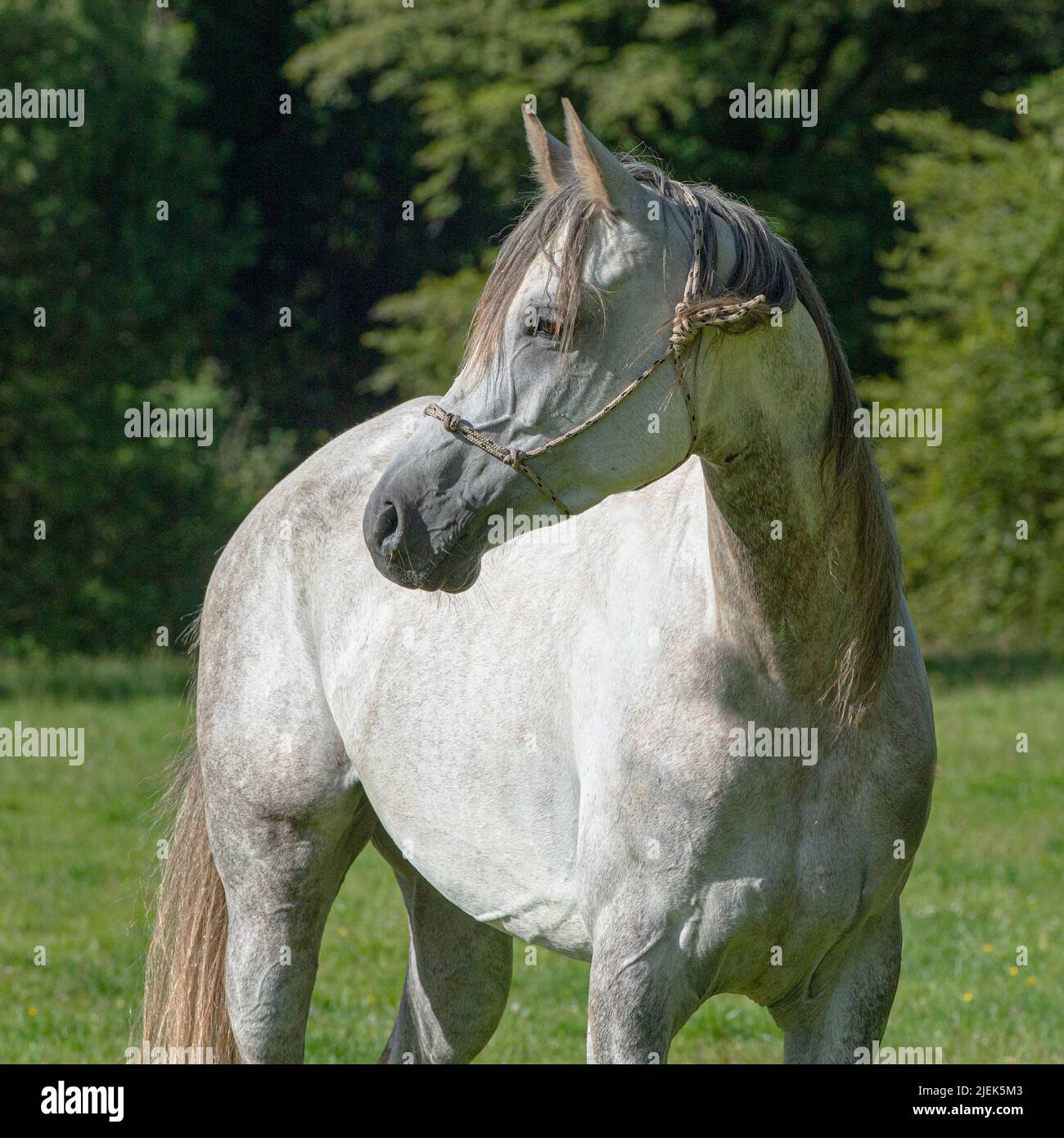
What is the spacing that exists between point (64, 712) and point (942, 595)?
838cm

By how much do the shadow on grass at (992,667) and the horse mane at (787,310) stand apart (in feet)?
33.6

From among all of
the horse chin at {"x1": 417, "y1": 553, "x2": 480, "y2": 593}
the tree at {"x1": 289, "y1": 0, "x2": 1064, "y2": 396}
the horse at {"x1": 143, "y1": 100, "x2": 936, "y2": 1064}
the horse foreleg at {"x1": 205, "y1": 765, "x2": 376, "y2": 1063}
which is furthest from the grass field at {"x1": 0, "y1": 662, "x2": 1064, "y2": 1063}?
the tree at {"x1": 289, "y1": 0, "x2": 1064, "y2": 396}

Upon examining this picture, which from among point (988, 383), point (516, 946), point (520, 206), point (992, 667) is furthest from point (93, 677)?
point (988, 383)

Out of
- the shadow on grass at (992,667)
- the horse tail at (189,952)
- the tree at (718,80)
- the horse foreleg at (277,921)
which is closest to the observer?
the horse foreleg at (277,921)

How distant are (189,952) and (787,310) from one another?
8.00 feet

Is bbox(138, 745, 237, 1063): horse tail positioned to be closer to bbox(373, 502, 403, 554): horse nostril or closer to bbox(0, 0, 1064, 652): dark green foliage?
bbox(373, 502, 403, 554): horse nostril

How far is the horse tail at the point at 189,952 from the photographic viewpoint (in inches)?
152

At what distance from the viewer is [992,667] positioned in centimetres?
1329

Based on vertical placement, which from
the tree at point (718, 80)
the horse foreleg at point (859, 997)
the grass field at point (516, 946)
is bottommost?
the grass field at point (516, 946)

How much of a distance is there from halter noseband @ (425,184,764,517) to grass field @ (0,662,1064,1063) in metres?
2.16

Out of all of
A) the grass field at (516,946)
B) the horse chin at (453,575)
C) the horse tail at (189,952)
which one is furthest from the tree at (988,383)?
the horse chin at (453,575)

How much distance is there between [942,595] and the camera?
14570mm

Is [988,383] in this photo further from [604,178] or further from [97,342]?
[604,178]

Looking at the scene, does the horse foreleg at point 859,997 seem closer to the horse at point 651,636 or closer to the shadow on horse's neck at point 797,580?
the horse at point 651,636
